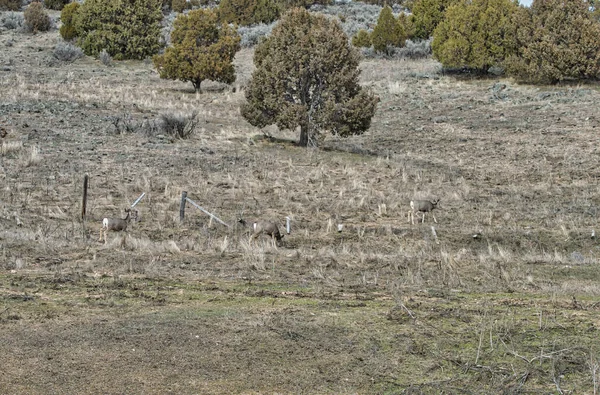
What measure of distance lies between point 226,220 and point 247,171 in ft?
17.1

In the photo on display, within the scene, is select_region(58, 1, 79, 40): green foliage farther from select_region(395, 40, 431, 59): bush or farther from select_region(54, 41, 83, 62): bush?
select_region(395, 40, 431, 59): bush

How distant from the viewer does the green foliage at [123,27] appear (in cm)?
4400

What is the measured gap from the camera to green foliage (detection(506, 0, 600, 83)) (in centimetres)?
3544

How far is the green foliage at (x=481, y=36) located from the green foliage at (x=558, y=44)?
4.98 feet

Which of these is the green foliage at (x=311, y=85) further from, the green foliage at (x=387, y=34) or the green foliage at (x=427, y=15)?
the green foliage at (x=427, y=15)

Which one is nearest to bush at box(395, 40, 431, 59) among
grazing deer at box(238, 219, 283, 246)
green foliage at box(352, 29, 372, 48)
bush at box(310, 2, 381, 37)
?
green foliage at box(352, 29, 372, 48)

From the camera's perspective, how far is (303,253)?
1377 cm

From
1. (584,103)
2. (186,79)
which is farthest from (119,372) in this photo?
(186,79)

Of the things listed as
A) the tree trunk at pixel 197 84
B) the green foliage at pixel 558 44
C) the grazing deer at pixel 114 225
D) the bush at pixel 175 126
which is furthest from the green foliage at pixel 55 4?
the grazing deer at pixel 114 225

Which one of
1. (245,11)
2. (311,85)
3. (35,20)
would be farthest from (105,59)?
(311,85)

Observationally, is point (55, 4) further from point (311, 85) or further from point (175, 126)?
point (311, 85)

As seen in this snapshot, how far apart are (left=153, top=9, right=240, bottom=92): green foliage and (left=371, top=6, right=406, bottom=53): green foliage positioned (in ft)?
40.3

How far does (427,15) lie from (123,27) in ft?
65.0

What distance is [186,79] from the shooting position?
1481 inches
